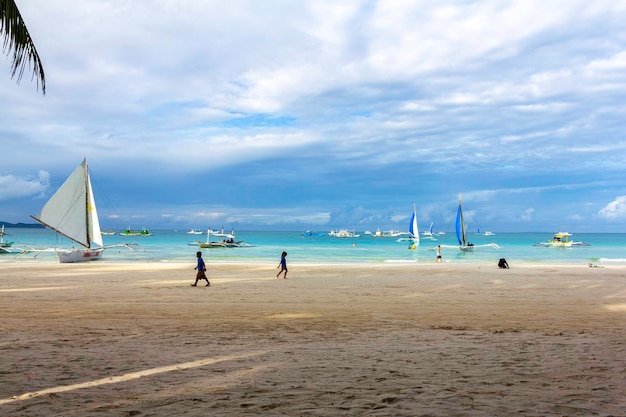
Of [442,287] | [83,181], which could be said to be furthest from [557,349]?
[83,181]

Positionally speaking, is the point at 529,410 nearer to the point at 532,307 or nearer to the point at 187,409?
the point at 187,409

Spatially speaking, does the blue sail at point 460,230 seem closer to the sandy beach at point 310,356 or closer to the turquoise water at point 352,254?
the turquoise water at point 352,254

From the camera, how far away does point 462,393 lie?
255 inches

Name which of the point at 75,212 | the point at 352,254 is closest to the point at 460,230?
the point at 352,254

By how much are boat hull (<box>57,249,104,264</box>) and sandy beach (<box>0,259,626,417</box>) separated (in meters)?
26.1

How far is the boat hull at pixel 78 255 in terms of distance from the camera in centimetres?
4169

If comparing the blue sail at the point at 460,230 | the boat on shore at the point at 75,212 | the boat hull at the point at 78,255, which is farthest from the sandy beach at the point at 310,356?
the blue sail at the point at 460,230

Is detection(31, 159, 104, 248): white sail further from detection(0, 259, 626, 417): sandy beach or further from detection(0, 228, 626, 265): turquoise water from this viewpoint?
detection(0, 259, 626, 417): sandy beach

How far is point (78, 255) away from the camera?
43.1 meters

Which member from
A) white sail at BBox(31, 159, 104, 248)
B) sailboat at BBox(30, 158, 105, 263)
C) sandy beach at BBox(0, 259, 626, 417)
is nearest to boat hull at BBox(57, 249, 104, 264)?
sailboat at BBox(30, 158, 105, 263)

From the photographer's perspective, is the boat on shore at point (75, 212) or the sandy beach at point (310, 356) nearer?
the sandy beach at point (310, 356)

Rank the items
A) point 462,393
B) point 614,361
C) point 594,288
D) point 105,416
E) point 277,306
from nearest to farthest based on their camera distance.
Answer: point 105,416 < point 462,393 < point 614,361 < point 277,306 < point 594,288

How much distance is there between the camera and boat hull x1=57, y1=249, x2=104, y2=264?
137 feet

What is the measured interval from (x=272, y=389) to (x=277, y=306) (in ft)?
29.4
